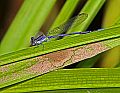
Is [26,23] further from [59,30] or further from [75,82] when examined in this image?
[75,82]

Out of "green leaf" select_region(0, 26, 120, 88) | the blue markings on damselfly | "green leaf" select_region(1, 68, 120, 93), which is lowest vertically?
"green leaf" select_region(1, 68, 120, 93)

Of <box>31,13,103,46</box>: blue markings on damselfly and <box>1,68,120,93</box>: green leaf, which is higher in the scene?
<box>31,13,103,46</box>: blue markings on damselfly

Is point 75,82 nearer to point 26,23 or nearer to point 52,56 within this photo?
point 52,56

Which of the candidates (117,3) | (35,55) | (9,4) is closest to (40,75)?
(35,55)

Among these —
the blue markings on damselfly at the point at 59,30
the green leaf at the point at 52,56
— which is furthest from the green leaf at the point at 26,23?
the green leaf at the point at 52,56

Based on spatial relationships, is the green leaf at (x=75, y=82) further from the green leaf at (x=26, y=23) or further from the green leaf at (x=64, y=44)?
the green leaf at (x=26, y=23)

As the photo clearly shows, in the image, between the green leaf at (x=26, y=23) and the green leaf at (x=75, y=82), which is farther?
the green leaf at (x=26, y=23)

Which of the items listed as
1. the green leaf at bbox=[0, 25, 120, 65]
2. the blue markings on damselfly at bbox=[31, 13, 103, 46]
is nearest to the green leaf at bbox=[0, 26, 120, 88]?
the green leaf at bbox=[0, 25, 120, 65]

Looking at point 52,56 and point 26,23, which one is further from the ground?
point 26,23

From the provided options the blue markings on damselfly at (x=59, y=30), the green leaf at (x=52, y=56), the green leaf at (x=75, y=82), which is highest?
the blue markings on damselfly at (x=59, y=30)

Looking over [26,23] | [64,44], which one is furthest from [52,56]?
[26,23]

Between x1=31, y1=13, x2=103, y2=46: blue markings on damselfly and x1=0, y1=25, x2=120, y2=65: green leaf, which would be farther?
x1=31, y1=13, x2=103, y2=46: blue markings on damselfly

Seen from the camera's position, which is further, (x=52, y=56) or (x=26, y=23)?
(x=26, y=23)

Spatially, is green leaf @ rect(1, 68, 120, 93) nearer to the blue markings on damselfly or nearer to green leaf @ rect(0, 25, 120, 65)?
green leaf @ rect(0, 25, 120, 65)
